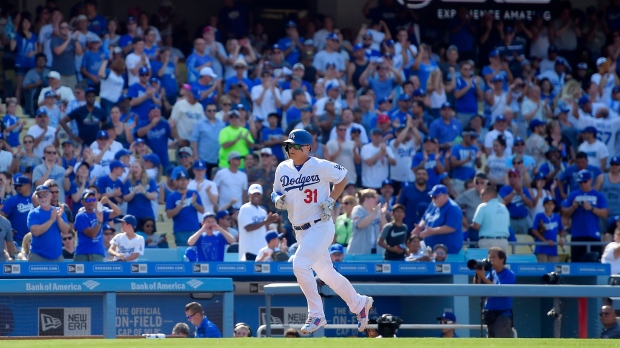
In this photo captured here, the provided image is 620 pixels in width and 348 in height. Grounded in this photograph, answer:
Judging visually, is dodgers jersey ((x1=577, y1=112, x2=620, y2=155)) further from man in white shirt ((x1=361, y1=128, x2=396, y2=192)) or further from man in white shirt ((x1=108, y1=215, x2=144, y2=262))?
man in white shirt ((x1=108, y1=215, x2=144, y2=262))

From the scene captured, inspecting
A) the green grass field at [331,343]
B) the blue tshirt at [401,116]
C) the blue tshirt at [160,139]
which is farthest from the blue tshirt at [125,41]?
the green grass field at [331,343]

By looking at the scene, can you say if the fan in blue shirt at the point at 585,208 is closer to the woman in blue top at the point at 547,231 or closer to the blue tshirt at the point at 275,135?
the woman in blue top at the point at 547,231

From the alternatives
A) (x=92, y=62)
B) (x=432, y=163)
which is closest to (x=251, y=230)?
(x=432, y=163)

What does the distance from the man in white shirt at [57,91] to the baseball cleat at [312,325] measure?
9034 mm

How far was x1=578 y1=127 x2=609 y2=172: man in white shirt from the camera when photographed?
65.1 feet

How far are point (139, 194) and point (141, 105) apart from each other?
2.55 meters

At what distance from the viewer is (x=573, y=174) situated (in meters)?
19.1

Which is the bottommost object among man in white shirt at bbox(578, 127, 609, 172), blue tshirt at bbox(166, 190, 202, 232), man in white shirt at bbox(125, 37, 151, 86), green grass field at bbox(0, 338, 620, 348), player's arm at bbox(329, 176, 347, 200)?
green grass field at bbox(0, 338, 620, 348)

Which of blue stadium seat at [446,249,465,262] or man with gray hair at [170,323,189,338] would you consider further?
blue stadium seat at [446,249,465,262]

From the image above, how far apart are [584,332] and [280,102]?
24.8ft

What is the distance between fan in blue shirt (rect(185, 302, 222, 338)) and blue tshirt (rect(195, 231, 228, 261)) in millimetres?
2864

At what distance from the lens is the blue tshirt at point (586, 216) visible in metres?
17.5

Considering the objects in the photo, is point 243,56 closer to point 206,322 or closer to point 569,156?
point 569,156

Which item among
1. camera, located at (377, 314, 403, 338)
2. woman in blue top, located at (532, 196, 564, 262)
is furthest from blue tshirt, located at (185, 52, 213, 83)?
camera, located at (377, 314, 403, 338)
